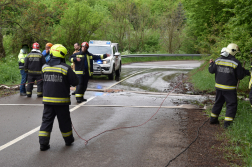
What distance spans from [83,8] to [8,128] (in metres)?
19.5

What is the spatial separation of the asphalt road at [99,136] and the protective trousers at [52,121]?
0.24 meters

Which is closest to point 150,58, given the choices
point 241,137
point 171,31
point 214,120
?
point 171,31

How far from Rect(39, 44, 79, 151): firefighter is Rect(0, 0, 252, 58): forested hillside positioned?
6678 millimetres

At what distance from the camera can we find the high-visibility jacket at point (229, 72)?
6.33 m

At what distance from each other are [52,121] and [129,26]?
35.1 m

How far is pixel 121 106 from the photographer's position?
8.91 metres

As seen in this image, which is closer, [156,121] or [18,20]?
[156,121]

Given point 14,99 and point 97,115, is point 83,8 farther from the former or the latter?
point 97,115

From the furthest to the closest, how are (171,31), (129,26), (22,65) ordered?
(171,31)
(129,26)
(22,65)

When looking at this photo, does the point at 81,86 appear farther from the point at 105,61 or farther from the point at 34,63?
the point at 105,61

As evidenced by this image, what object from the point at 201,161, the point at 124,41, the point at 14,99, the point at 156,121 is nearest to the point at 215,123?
the point at 156,121

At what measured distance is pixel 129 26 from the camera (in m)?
39.0

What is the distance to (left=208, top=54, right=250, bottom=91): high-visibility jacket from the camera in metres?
6.33

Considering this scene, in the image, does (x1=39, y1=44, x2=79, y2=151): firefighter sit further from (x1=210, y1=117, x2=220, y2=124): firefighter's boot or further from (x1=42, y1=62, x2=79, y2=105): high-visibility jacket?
(x1=210, y1=117, x2=220, y2=124): firefighter's boot
